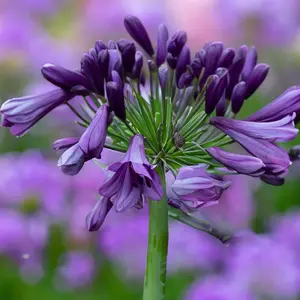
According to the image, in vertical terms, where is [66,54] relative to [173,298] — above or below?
above

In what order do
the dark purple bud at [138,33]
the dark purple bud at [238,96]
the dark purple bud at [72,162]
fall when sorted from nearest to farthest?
1. the dark purple bud at [72,162]
2. the dark purple bud at [238,96]
3. the dark purple bud at [138,33]

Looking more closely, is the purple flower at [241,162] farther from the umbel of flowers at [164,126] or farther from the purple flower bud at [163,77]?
the purple flower bud at [163,77]

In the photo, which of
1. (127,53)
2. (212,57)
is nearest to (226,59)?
(212,57)

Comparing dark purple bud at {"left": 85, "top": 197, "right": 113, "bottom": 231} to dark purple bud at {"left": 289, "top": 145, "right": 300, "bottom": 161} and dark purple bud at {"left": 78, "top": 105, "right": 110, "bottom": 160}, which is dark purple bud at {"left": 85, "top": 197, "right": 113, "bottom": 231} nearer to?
dark purple bud at {"left": 78, "top": 105, "right": 110, "bottom": 160}

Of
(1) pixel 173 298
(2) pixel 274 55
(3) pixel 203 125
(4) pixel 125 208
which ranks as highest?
(2) pixel 274 55

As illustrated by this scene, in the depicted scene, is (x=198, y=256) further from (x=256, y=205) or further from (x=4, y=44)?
(x=4, y=44)

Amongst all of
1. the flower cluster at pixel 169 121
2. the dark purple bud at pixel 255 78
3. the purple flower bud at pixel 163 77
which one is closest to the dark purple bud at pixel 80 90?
the flower cluster at pixel 169 121

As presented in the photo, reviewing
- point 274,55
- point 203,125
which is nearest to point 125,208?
point 203,125
